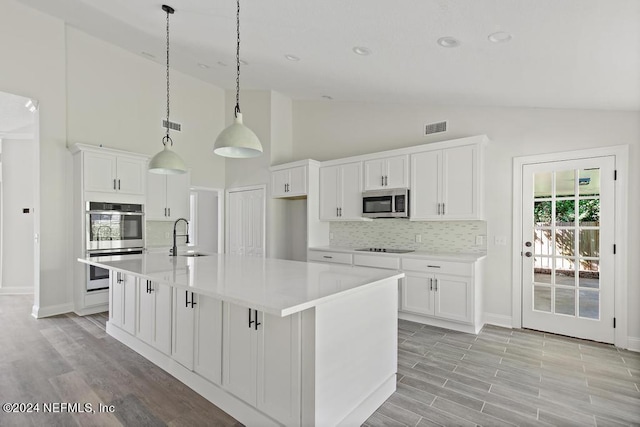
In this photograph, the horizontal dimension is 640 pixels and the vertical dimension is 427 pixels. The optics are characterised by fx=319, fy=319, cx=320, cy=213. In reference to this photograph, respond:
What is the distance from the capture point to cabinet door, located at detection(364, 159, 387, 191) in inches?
178

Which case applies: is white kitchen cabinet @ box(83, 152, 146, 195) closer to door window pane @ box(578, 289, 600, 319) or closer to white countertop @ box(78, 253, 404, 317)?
white countertop @ box(78, 253, 404, 317)

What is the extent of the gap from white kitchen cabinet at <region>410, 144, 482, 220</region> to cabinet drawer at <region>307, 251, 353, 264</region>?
1114 mm

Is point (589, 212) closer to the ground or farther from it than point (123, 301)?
farther from it

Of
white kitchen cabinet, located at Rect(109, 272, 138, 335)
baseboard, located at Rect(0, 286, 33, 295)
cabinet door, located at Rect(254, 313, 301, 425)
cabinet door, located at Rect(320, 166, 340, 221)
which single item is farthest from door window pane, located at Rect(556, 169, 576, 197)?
baseboard, located at Rect(0, 286, 33, 295)

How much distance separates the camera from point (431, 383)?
249cm

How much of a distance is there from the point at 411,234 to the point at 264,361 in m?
3.22

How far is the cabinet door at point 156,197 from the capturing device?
512cm

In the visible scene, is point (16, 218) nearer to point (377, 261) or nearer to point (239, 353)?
point (239, 353)

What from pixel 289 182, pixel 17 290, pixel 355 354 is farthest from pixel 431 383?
pixel 17 290

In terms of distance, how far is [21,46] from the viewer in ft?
13.4

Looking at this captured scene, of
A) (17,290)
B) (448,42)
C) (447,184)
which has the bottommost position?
(17,290)

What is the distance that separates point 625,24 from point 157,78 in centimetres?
595

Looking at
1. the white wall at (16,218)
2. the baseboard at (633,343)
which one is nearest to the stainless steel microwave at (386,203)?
the baseboard at (633,343)

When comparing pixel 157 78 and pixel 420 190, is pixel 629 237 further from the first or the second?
pixel 157 78
